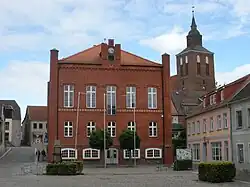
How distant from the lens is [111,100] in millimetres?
58750

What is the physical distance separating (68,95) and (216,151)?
2060cm

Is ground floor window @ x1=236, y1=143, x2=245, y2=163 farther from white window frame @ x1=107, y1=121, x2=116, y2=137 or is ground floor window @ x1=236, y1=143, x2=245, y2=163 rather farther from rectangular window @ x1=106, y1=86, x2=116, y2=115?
rectangular window @ x1=106, y1=86, x2=116, y2=115

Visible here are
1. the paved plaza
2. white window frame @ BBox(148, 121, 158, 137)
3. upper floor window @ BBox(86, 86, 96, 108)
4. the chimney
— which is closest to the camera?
the paved plaza

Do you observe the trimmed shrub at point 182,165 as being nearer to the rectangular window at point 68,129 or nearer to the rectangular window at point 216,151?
the rectangular window at point 216,151

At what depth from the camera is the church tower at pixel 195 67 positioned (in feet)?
345

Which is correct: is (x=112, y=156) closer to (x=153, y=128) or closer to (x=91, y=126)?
(x=91, y=126)

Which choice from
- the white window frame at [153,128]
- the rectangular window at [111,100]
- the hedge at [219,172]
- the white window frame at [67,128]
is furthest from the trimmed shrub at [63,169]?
the white window frame at [153,128]

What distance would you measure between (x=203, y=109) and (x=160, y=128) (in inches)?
309

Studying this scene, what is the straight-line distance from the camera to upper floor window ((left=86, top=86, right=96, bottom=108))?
58.1 meters

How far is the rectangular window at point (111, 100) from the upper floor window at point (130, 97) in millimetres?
1787

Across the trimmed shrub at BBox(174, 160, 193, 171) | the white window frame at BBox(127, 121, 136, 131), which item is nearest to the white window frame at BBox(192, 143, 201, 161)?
the white window frame at BBox(127, 121, 136, 131)

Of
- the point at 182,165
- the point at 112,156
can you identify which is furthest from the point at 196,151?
the point at 182,165

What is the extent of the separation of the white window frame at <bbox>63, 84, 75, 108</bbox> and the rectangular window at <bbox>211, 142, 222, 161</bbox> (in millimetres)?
19127

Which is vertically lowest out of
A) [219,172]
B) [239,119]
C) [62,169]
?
[62,169]
